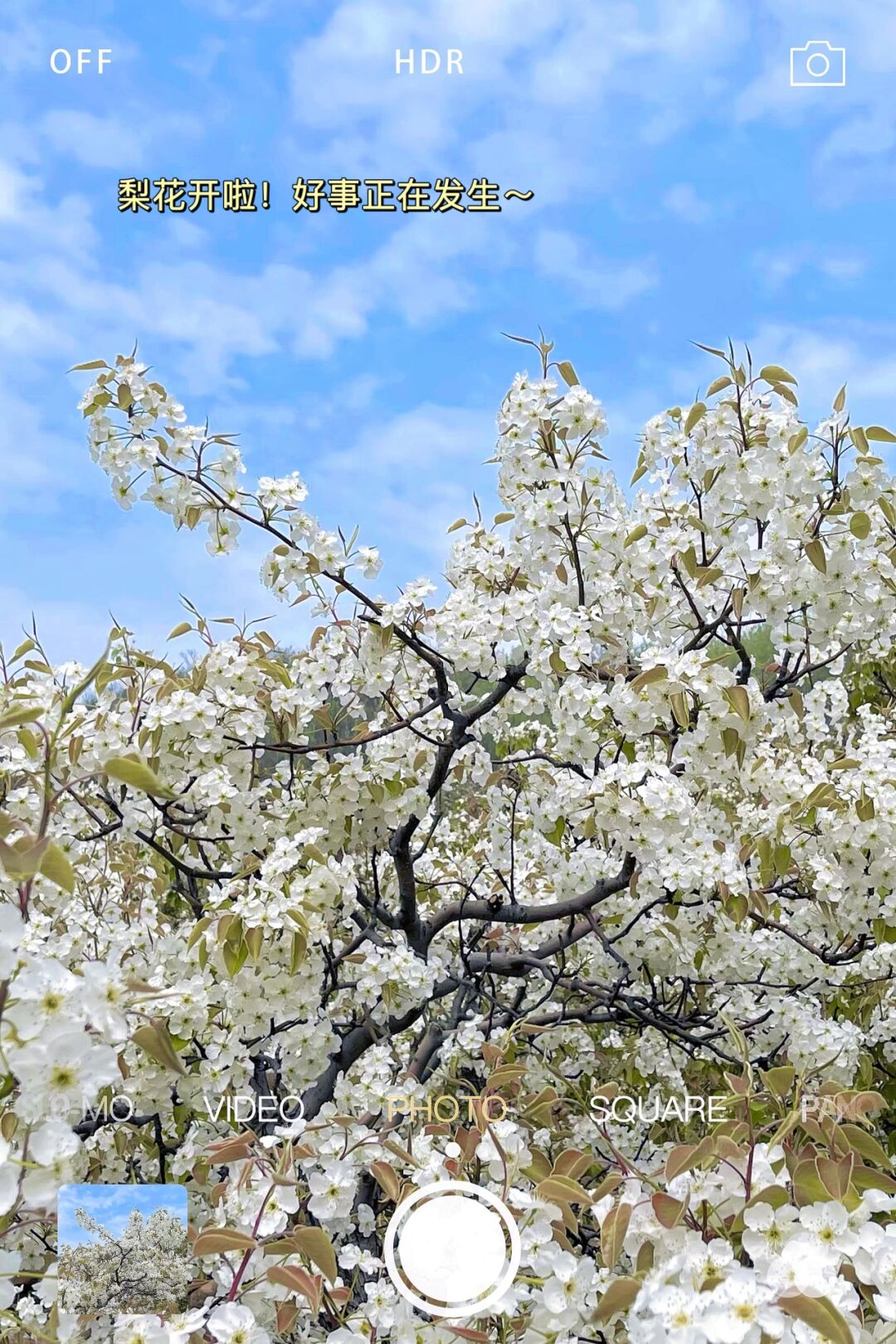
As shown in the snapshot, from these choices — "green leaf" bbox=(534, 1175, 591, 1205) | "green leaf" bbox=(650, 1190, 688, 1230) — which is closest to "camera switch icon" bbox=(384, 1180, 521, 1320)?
"green leaf" bbox=(534, 1175, 591, 1205)

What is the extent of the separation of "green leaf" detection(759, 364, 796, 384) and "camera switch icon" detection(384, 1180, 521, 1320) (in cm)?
202

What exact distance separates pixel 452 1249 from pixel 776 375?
6.93ft

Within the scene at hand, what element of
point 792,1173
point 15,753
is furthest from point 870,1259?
point 15,753

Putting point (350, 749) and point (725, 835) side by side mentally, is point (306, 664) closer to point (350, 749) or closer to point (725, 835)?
point (350, 749)

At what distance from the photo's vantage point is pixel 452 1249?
151 cm

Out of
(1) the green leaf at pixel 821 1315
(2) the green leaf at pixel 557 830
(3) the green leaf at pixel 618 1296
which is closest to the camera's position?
(1) the green leaf at pixel 821 1315

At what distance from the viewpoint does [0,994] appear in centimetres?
106

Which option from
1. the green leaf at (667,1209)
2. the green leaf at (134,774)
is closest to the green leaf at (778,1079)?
the green leaf at (667,1209)

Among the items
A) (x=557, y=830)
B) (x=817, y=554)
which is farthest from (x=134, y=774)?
(x=817, y=554)

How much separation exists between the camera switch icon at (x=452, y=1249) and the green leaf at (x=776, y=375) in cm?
202

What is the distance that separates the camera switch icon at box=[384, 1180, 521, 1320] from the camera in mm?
1467

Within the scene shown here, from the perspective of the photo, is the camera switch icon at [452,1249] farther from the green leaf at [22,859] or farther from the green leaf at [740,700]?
the green leaf at [740,700]

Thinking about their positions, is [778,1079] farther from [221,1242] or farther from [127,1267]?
[127,1267]

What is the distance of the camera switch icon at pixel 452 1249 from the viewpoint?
147cm
